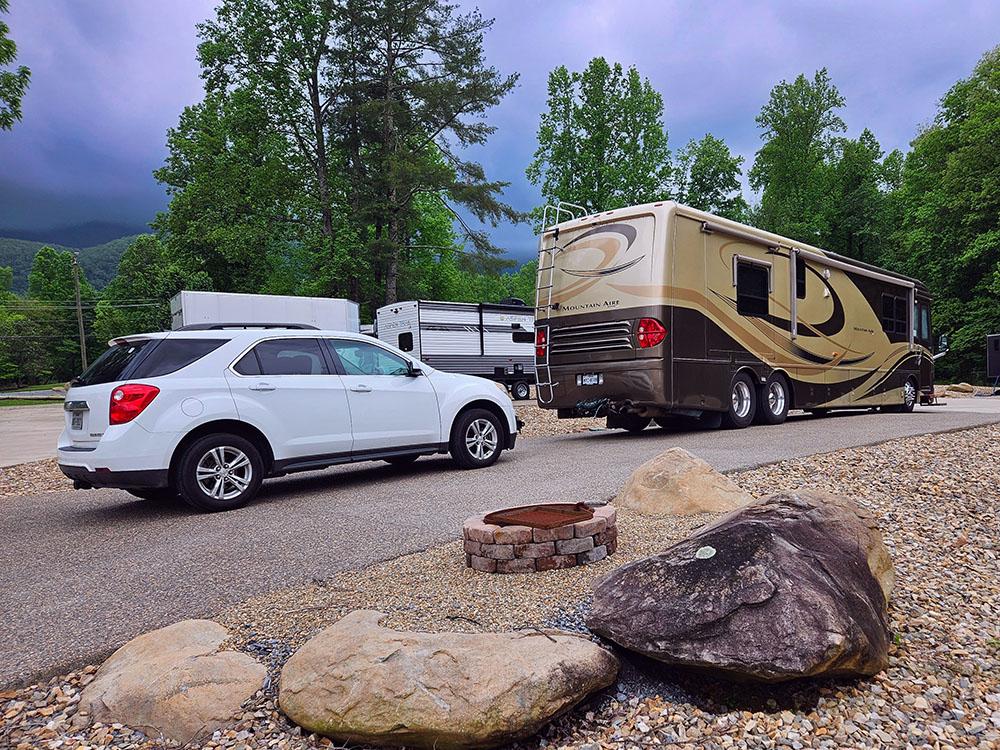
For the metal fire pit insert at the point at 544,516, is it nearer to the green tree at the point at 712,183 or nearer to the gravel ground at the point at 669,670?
the gravel ground at the point at 669,670

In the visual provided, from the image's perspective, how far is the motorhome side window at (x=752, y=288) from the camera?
10852mm

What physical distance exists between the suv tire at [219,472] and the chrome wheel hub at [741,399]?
7650mm

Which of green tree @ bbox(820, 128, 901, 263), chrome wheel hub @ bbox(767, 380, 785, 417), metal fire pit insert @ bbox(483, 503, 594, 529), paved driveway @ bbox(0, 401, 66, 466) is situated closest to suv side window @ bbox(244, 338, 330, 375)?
metal fire pit insert @ bbox(483, 503, 594, 529)

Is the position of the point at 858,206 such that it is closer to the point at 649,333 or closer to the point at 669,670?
the point at 649,333

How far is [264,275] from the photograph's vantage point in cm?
3172

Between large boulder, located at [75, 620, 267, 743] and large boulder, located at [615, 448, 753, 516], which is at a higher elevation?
large boulder, located at [615, 448, 753, 516]

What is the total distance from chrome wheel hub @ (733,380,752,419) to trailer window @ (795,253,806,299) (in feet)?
7.41

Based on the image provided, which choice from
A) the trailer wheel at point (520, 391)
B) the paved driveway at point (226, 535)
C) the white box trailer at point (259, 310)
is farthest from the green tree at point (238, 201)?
the paved driveway at point (226, 535)

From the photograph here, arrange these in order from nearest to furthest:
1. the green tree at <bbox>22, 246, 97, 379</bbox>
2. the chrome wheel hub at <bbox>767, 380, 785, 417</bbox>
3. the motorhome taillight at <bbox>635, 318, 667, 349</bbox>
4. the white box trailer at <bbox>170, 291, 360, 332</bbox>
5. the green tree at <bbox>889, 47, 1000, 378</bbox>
Result: the motorhome taillight at <bbox>635, 318, 667, 349</bbox>
the chrome wheel hub at <bbox>767, 380, 785, 417</bbox>
the white box trailer at <bbox>170, 291, 360, 332</bbox>
the green tree at <bbox>889, 47, 1000, 378</bbox>
the green tree at <bbox>22, 246, 97, 379</bbox>

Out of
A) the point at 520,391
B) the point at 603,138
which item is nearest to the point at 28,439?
the point at 520,391

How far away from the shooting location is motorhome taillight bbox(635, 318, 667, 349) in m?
9.47

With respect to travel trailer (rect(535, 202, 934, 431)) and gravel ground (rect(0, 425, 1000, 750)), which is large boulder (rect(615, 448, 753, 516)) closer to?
gravel ground (rect(0, 425, 1000, 750))

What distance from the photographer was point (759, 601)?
8.98 ft

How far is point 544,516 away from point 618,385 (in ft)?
19.9
